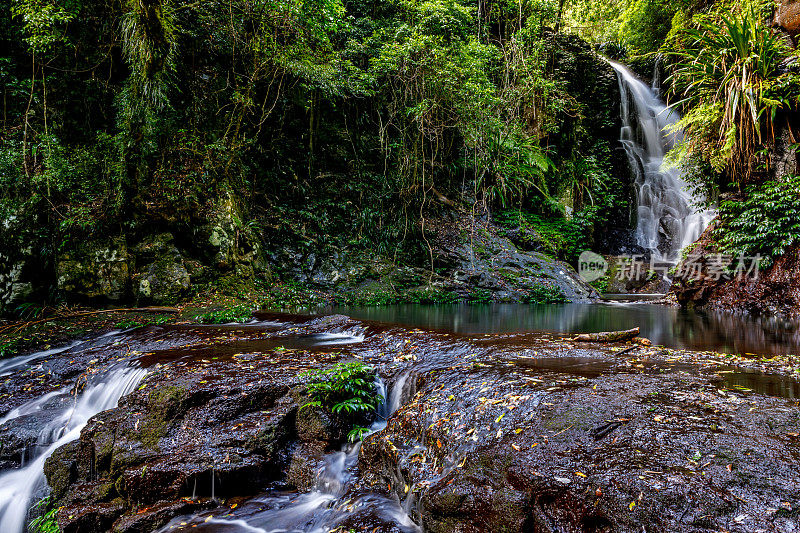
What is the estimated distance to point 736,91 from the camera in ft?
24.8

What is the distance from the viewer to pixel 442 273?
11.9 meters

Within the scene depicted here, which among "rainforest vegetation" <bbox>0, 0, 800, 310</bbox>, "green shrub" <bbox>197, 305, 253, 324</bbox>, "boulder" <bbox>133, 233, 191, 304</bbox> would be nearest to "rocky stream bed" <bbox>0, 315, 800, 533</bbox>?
"green shrub" <bbox>197, 305, 253, 324</bbox>

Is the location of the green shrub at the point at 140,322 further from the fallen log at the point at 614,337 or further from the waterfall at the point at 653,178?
the waterfall at the point at 653,178

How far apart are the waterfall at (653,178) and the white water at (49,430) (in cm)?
1569

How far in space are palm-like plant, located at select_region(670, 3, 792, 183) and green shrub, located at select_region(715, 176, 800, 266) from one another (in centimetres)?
57

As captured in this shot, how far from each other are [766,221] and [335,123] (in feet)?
37.2

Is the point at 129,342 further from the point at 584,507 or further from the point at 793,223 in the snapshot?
the point at 793,223

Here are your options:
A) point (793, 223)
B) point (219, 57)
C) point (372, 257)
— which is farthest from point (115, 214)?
point (793, 223)

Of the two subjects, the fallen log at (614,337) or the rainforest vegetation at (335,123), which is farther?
the rainforest vegetation at (335,123)

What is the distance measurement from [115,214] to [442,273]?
26.6ft

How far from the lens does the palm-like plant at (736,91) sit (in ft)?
24.4

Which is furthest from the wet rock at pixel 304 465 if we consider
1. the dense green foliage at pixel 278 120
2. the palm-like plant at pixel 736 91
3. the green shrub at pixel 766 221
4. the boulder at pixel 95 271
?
the palm-like plant at pixel 736 91

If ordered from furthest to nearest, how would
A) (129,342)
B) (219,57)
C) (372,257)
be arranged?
(372,257) → (219,57) → (129,342)

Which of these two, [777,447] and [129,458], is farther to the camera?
[129,458]
